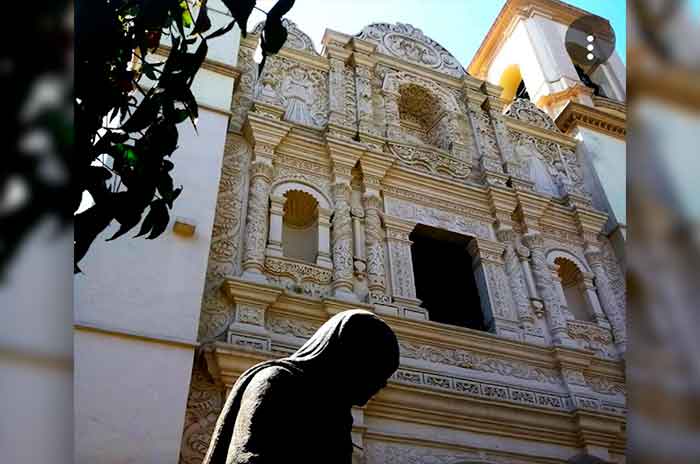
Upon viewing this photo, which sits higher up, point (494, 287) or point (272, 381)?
point (494, 287)

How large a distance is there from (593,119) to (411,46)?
365 cm

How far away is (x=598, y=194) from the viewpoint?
995cm

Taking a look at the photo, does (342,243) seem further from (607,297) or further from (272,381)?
(272,381)

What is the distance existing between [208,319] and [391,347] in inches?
150

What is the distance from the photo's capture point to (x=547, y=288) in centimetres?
775

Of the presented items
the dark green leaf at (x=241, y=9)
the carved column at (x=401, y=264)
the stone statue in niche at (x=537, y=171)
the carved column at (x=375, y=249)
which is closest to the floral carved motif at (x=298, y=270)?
the carved column at (x=375, y=249)

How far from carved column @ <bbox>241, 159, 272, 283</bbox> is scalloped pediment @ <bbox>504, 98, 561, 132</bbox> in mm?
5550

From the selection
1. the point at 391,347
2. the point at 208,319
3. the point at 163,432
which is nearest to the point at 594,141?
the point at 208,319

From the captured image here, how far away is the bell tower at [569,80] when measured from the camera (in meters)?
10.3

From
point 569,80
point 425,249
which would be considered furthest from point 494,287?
point 569,80

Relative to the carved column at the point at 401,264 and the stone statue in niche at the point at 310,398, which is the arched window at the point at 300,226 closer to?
the carved column at the point at 401,264

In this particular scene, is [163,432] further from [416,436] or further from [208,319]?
[416,436]

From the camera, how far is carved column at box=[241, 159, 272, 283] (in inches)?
239

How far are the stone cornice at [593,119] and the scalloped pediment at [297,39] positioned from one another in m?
4.94
